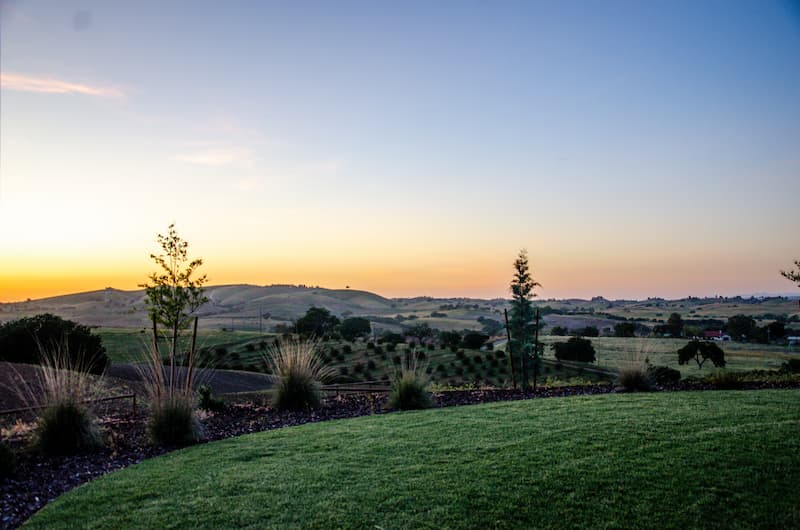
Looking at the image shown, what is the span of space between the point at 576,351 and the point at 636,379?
27.6 metres

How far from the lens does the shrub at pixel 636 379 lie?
10719 mm

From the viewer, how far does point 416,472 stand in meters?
5.10

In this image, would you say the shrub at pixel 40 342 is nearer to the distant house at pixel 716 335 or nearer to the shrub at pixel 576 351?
the shrub at pixel 576 351

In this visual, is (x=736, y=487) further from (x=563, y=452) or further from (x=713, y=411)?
(x=713, y=411)

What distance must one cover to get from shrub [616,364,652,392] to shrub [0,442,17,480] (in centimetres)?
1004

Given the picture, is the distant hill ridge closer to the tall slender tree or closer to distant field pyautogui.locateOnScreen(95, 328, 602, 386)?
distant field pyautogui.locateOnScreen(95, 328, 602, 386)

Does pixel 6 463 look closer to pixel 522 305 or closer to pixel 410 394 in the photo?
pixel 410 394

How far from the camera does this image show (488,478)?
4.74m

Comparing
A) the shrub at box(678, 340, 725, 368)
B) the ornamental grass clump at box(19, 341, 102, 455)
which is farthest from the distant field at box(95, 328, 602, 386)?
the ornamental grass clump at box(19, 341, 102, 455)

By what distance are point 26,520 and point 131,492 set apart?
0.83 metres

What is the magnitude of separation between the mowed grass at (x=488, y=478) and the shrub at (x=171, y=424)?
0.58m

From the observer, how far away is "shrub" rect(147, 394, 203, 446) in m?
7.53

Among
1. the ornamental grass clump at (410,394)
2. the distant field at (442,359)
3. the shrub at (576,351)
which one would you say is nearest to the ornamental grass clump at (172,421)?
the ornamental grass clump at (410,394)

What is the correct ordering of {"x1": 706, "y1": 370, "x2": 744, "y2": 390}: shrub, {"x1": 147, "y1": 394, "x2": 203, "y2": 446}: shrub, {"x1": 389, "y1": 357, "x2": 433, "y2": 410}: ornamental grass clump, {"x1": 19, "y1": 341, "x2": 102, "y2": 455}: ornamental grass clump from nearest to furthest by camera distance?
{"x1": 19, "y1": 341, "x2": 102, "y2": 455}: ornamental grass clump, {"x1": 147, "y1": 394, "x2": 203, "y2": 446}: shrub, {"x1": 389, "y1": 357, "x2": 433, "y2": 410}: ornamental grass clump, {"x1": 706, "y1": 370, "x2": 744, "y2": 390}: shrub
